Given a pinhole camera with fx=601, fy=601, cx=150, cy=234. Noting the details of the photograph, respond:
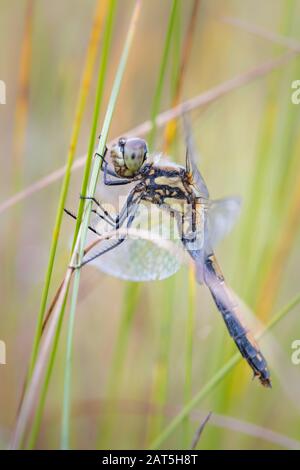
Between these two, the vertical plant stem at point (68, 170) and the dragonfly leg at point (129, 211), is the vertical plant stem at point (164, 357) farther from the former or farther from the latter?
the vertical plant stem at point (68, 170)

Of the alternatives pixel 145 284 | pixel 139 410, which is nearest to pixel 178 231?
pixel 145 284

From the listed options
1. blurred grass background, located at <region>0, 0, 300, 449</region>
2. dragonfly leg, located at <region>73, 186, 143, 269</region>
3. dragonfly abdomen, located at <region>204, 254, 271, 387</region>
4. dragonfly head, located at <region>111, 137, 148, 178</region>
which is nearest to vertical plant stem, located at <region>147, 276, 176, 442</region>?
blurred grass background, located at <region>0, 0, 300, 449</region>

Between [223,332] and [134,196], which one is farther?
[223,332]

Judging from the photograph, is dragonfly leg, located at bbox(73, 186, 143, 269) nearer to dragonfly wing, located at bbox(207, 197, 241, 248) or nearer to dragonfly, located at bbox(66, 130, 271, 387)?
dragonfly, located at bbox(66, 130, 271, 387)

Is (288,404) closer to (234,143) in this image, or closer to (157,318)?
(157,318)

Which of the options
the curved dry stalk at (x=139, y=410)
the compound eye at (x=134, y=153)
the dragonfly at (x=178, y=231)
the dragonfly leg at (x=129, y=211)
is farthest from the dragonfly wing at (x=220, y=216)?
the curved dry stalk at (x=139, y=410)

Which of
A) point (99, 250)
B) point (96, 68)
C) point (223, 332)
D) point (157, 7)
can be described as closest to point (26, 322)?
point (223, 332)

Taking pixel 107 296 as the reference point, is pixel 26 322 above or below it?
below
